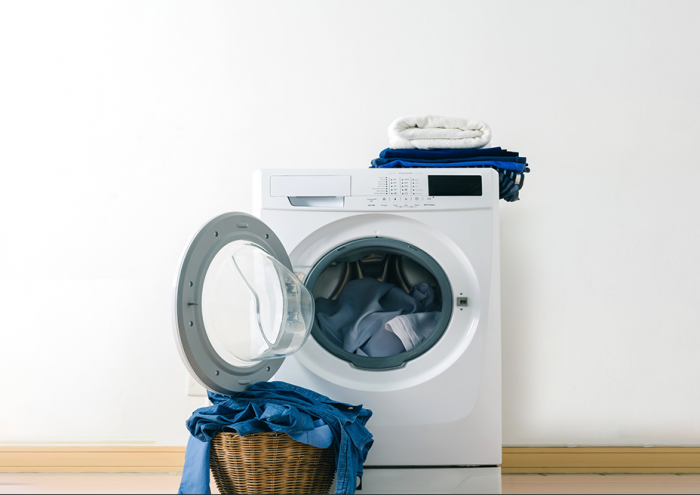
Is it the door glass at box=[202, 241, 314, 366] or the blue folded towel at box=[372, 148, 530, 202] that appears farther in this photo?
the blue folded towel at box=[372, 148, 530, 202]

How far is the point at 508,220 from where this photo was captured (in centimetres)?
182

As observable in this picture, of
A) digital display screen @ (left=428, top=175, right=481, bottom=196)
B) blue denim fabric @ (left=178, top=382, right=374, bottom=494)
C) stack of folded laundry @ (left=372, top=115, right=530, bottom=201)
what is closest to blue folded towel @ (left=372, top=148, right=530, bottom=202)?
stack of folded laundry @ (left=372, top=115, right=530, bottom=201)

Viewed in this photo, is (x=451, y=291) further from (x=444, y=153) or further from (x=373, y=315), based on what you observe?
(x=444, y=153)

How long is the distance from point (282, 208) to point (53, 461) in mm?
1302

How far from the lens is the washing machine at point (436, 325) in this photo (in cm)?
126

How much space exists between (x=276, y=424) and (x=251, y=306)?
0.25m

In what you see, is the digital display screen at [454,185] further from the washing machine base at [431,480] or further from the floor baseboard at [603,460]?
the floor baseboard at [603,460]

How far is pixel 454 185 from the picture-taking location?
1.35 meters

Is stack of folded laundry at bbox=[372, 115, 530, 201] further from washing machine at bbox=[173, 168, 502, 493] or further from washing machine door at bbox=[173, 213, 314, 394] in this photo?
washing machine door at bbox=[173, 213, 314, 394]

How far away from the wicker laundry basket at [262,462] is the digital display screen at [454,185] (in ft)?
2.38

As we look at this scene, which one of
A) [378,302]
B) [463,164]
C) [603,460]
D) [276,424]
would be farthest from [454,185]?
[603,460]

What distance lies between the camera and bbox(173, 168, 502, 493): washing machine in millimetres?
1261

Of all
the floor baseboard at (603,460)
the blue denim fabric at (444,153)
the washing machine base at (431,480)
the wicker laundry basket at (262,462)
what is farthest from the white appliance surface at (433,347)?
the floor baseboard at (603,460)

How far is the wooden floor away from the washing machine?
40 centimetres
